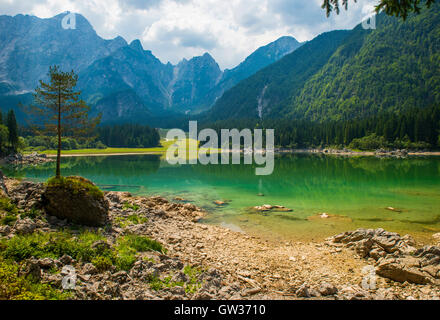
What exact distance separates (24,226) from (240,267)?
32.8 feet

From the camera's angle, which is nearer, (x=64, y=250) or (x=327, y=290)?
(x=327, y=290)

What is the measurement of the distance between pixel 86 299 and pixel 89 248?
3023 millimetres

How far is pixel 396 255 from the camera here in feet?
42.2

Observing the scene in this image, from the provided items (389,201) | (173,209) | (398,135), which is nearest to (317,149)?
(398,135)

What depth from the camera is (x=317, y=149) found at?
163500mm

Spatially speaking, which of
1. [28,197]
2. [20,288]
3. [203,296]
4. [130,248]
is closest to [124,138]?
[28,197]

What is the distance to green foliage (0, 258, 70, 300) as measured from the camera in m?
6.57

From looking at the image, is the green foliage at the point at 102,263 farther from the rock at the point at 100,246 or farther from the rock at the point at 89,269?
the rock at the point at 100,246

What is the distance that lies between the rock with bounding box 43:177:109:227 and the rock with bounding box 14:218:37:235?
2.22 meters

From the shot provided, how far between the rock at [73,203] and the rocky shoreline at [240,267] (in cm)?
56

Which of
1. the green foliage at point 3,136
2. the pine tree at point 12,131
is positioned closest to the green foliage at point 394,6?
the green foliage at point 3,136

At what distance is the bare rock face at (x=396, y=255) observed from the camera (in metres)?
10.5

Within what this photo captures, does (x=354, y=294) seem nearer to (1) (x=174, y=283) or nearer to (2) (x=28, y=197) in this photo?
(1) (x=174, y=283)

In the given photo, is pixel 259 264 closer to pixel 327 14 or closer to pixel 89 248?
pixel 89 248
